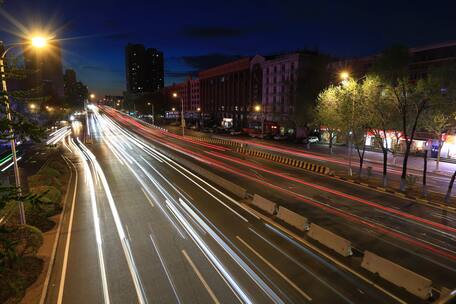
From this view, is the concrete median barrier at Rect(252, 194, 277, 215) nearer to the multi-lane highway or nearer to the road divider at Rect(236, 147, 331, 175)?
the multi-lane highway

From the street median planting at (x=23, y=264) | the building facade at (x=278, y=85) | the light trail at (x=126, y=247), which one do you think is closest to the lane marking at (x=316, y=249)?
the light trail at (x=126, y=247)

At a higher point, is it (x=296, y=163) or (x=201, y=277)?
(x=296, y=163)

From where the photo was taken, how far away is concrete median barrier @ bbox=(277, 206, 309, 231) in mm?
15023

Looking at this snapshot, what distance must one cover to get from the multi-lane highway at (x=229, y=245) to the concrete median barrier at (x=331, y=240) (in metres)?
0.40

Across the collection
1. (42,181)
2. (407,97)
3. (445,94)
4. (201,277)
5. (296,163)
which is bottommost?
(201,277)

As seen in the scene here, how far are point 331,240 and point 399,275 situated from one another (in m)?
3.16

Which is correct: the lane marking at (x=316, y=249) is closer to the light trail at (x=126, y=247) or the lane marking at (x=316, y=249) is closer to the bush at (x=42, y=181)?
the light trail at (x=126, y=247)

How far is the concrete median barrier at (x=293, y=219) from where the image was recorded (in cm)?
1502

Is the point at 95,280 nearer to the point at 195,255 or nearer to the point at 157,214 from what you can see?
Result: the point at 195,255

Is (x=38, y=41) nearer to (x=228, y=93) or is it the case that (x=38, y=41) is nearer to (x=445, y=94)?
(x=445, y=94)

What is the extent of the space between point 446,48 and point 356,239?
122ft

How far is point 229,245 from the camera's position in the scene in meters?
13.6

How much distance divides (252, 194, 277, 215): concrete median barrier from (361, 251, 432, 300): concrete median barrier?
634 centimetres

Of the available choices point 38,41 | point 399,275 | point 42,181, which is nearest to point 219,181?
point 42,181
